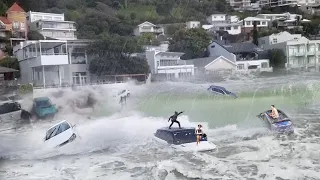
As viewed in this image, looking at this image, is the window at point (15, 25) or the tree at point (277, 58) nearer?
the tree at point (277, 58)

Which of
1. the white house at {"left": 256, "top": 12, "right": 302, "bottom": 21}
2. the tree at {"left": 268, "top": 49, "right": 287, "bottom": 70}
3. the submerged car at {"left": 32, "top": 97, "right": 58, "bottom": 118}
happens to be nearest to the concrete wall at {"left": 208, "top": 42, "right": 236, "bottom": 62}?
the tree at {"left": 268, "top": 49, "right": 287, "bottom": 70}

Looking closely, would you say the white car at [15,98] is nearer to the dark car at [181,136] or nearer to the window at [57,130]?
the window at [57,130]

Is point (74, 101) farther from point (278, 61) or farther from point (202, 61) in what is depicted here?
point (278, 61)

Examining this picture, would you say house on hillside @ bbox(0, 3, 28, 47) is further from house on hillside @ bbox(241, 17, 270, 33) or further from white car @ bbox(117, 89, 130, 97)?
house on hillside @ bbox(241, 17, 270, 33)

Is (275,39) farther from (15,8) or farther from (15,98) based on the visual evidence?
(15,8)

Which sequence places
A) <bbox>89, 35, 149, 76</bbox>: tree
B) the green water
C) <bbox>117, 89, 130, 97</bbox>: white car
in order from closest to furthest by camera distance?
1. the green water
2. <bbox>117, 89, 130, 97</bbox>: white car
3. <bbox>89, 35, 149, 76</bbox>: tree

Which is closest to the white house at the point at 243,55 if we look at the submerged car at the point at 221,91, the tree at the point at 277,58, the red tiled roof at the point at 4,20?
the tree at the point at 277,58

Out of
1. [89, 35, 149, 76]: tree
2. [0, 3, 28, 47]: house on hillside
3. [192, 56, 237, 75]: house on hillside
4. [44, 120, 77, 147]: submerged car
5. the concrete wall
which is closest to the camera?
[44, 120, 77, 147]: submerged car
